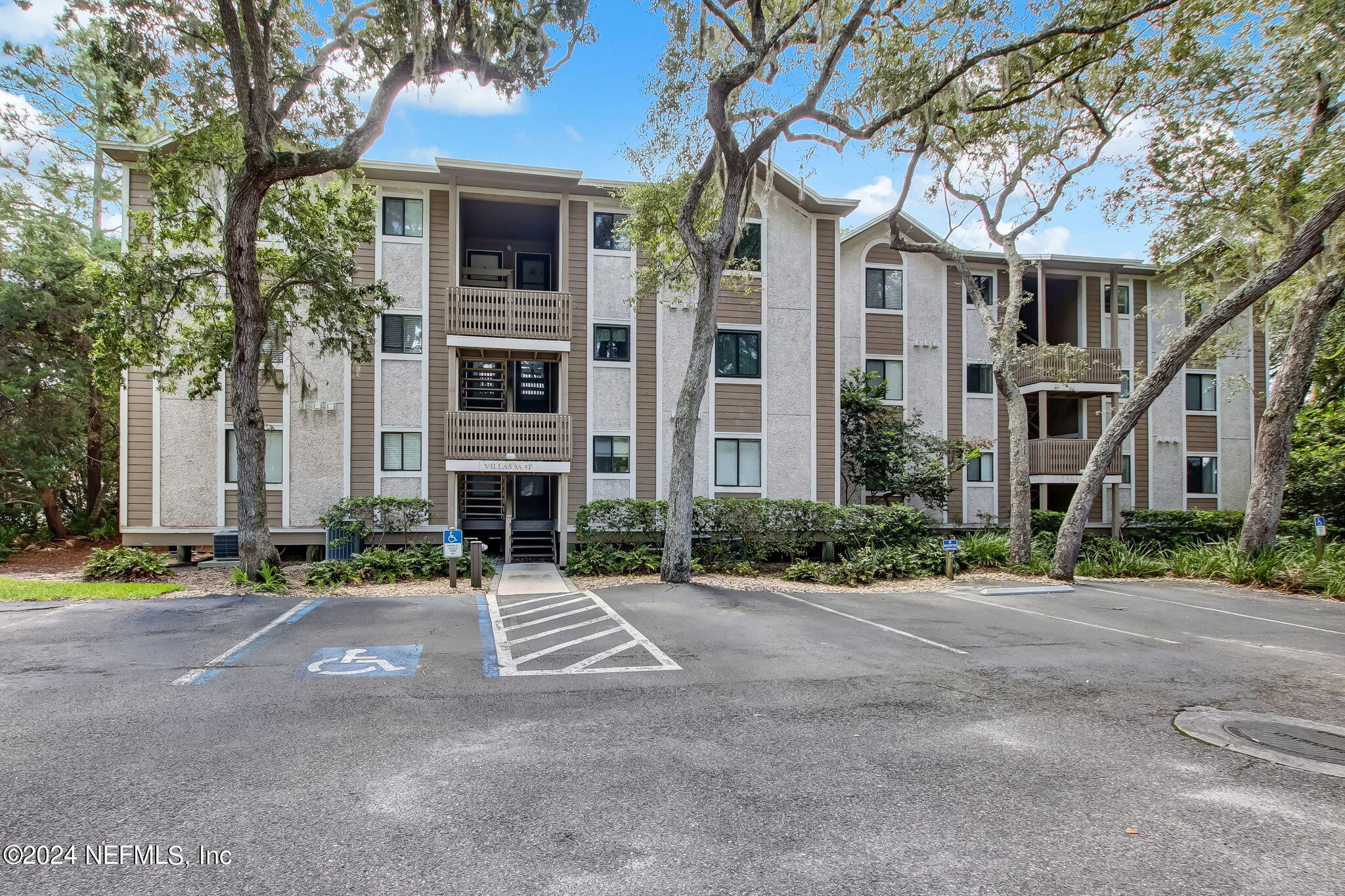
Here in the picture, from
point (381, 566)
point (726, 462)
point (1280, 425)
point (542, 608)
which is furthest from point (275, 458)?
point (1280, 425)

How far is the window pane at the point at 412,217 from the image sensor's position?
56.2 ft

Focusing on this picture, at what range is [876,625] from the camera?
32.5 feet

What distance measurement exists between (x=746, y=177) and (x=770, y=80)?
6.35 ft

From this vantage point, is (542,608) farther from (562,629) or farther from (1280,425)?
(1280,425)

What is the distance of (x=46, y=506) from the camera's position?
69.2 ft

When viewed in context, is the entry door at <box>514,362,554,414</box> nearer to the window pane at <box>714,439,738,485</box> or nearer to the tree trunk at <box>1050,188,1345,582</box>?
the window pane at <box>714,439,738,485</box>

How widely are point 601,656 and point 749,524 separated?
8.82m

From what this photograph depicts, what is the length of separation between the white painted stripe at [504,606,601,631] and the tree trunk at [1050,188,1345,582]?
10763 millimetres

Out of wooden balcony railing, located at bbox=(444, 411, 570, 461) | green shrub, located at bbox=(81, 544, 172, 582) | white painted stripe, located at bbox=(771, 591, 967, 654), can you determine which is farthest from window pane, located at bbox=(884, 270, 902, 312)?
green shrub, located at bbox=(81, 544, 172, 582)

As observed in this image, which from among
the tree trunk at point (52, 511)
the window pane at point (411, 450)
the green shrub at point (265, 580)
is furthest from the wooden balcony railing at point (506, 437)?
the tree trunk at point (52, 511)

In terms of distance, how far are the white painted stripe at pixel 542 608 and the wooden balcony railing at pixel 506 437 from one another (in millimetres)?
5166

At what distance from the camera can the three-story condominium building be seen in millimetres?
16250

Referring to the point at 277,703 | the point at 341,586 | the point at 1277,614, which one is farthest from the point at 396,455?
the point at 1277,614

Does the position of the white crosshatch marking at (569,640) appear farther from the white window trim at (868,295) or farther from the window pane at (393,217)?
the white window trim at (868,295)
